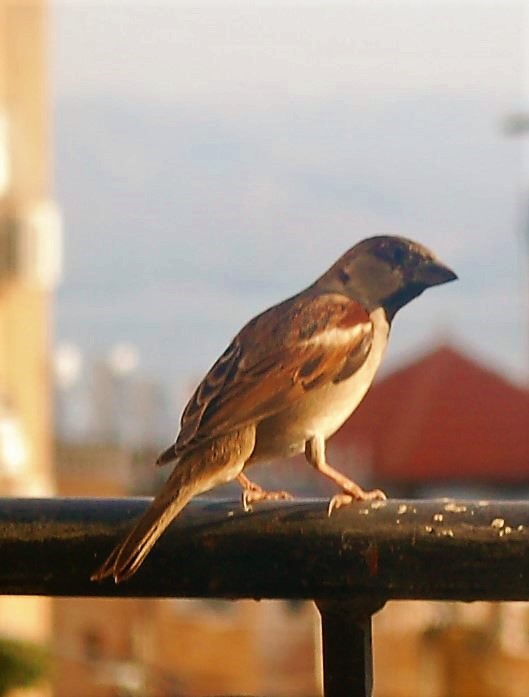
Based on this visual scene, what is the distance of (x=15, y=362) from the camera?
17.6 feet

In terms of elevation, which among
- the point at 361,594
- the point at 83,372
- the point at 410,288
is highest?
the point at 410,288

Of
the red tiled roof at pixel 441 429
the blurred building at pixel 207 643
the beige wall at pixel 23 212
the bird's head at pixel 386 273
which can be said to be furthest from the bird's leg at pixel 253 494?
the red tiled roof at pixel 441 429

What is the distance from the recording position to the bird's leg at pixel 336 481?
82 cm

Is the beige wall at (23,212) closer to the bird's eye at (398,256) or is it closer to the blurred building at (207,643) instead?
the blurred building at (207,643)

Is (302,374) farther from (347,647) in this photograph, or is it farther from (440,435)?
(440,435)

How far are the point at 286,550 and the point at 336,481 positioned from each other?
Answer: 155 millimetres

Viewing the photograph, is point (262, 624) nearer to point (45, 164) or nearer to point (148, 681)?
point (45, 164)

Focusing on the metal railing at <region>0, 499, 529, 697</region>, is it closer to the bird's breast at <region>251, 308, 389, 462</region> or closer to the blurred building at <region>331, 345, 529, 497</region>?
the bird's breast at <region>251, 308, 389, 462</region>

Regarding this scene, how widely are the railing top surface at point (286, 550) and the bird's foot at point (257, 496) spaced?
0.05 feet

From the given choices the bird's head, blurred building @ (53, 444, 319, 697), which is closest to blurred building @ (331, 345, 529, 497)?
blurred building @ (53, 444, 319, 697)

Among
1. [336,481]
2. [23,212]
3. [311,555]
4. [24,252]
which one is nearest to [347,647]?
[311,555]

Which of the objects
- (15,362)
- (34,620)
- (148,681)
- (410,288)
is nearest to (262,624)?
(34,620)

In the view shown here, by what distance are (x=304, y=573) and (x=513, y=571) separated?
107mm

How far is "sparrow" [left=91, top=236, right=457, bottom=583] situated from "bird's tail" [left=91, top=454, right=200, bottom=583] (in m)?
0.02
